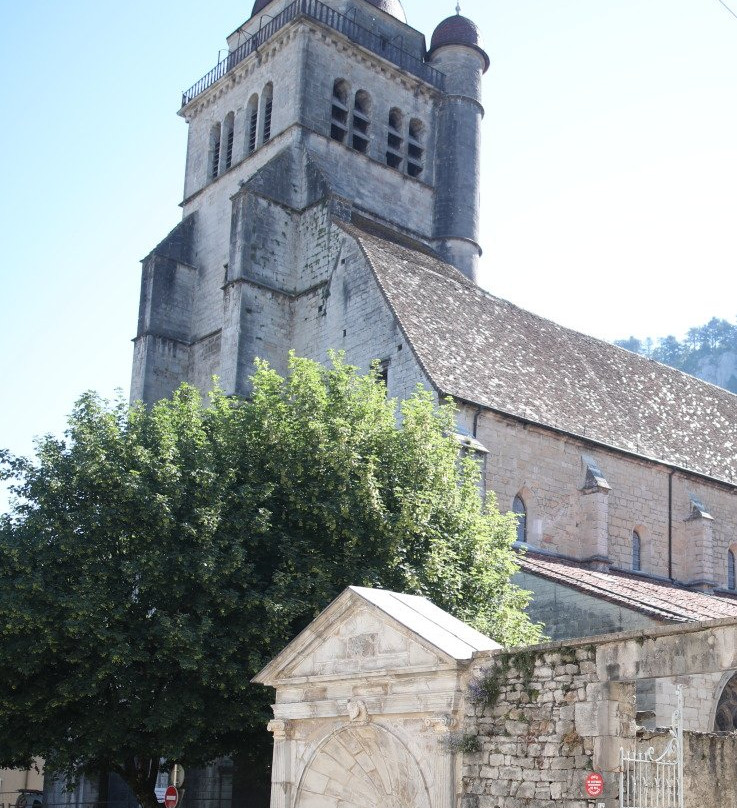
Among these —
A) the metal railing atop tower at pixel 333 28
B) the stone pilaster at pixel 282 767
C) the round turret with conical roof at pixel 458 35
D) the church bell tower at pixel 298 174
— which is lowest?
the stone pilaster at pixel 282 767

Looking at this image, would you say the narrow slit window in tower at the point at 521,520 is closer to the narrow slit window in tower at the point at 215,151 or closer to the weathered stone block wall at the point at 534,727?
the weathered stone block wall at the point at 534,727

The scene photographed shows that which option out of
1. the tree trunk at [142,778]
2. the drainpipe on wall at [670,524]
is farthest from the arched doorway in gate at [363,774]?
the drainpipe on wall at [670,524]

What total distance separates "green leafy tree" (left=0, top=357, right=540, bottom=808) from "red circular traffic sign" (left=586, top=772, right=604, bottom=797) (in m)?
6.95

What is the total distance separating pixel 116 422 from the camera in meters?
19.8

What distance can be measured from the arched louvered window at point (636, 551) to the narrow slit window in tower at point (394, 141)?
53.1 ft

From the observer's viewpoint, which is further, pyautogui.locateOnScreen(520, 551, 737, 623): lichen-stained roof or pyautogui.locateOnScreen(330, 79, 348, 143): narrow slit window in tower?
pyautogui.locateOnScreen(330, 79, 348, 143): narrow slit window in tower

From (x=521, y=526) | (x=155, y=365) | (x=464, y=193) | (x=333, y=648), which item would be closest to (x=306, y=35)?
(x=464, y=193)

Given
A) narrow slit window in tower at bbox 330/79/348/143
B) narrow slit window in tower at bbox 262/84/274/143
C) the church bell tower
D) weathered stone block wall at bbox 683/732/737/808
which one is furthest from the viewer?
narrow slit window in tower at bbox 330/79/348/143

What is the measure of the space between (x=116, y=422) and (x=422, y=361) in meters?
9.05

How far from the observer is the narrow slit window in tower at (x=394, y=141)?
1590 inches

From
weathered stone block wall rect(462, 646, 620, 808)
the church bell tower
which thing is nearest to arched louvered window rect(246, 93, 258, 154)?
the church bell tower

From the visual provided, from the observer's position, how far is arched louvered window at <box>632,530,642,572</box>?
100ft

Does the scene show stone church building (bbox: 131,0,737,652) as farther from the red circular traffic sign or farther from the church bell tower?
the red circular traffic sign

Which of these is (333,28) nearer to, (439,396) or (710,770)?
(439,396)
